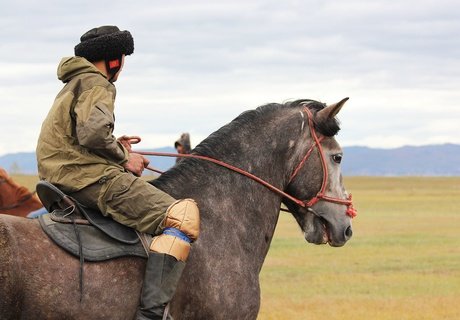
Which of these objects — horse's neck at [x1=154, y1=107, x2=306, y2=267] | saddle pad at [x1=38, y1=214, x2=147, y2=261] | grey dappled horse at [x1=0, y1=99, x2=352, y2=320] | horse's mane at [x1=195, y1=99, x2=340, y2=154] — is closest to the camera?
grey dappled horse at [x1=0, y1=99, x2=352, y2=320]

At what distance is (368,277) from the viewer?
1967cm

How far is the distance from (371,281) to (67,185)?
45.3 feet

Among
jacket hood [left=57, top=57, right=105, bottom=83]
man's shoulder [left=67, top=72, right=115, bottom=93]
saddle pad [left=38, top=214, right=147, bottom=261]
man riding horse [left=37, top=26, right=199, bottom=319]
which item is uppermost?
jacket hood [left=57, top=57, right=105, bottom=83]

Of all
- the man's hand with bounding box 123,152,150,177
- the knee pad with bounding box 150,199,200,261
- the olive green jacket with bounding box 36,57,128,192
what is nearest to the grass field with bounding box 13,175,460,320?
the man's hand with bounding box 123,152,150,177

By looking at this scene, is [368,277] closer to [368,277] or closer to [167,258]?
[368,277]

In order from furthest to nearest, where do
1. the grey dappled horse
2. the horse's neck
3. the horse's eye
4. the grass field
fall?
the grass field, the horse's eye, the horse's neck, the grey dappled horse

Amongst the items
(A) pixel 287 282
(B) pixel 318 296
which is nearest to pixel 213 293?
(B) pixel 318 296

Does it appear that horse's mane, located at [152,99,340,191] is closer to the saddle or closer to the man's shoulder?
the saddle

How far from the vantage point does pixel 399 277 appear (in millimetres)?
19578

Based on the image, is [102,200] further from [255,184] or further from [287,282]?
[287,282]

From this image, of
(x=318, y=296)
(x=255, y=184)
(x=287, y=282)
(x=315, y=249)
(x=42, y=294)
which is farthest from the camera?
(x=315, y=249)

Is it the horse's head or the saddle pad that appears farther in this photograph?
the horse's head

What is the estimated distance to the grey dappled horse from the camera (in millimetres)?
5684

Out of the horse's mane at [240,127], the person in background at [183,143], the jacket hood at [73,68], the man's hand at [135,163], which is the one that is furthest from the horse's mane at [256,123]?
the person in background at [183,143]
